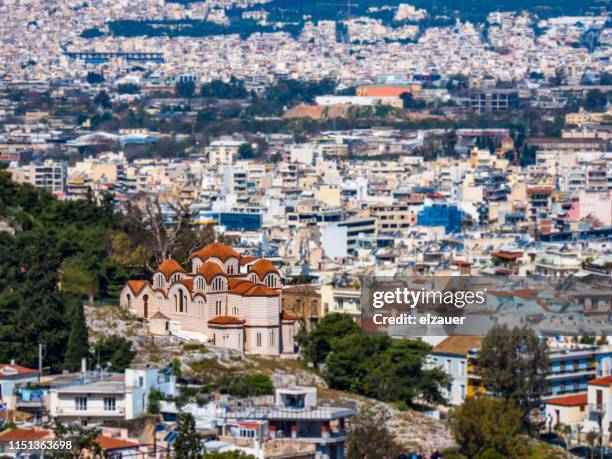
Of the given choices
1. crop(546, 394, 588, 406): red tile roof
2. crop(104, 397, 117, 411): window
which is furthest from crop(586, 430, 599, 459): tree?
crop(104, 397, 117, 411): window

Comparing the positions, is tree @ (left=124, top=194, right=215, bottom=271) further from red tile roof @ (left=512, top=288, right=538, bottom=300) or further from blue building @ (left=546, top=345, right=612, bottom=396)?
blue building @ (left=546, top=345, right=612, bottom=396)

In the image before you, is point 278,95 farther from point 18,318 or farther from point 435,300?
point 435,300

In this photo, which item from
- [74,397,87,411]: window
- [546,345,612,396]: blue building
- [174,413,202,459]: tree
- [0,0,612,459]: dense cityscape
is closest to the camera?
[174,413,202,459]: tree

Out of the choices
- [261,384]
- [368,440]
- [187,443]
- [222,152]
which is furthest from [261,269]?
[222,152]

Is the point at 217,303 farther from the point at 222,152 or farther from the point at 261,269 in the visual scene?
the point at 222,152

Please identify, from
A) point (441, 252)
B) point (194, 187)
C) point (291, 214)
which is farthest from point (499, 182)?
A: point (441, 252)

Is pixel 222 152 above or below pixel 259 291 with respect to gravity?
below
